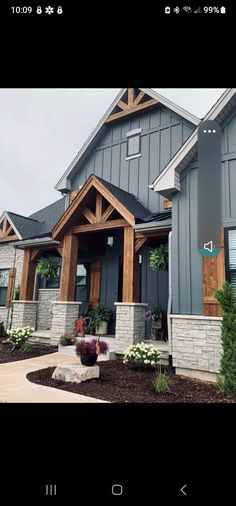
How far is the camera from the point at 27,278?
1073cm

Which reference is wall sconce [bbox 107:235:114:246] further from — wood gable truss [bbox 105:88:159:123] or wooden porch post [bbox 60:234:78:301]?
wood gable truss [bbox 105:88:159:123]

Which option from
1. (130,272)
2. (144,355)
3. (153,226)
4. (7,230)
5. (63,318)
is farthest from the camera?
(7,230)

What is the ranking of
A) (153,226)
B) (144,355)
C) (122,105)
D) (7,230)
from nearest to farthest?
(144,355), (153,226), (122,105), (7,230)

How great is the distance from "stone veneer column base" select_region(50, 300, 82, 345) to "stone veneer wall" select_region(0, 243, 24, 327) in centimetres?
378

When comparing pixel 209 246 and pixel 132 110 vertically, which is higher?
pixel 132 110

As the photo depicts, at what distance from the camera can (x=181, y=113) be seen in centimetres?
895

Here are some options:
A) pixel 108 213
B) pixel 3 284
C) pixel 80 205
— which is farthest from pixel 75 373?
pixel 3 284

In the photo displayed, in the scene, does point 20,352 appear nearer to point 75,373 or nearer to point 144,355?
point 75,373

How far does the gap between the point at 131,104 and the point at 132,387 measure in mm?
8625

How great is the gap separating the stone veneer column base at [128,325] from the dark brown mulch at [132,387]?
1.10 metres

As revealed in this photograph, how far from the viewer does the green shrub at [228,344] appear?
15.3ft
